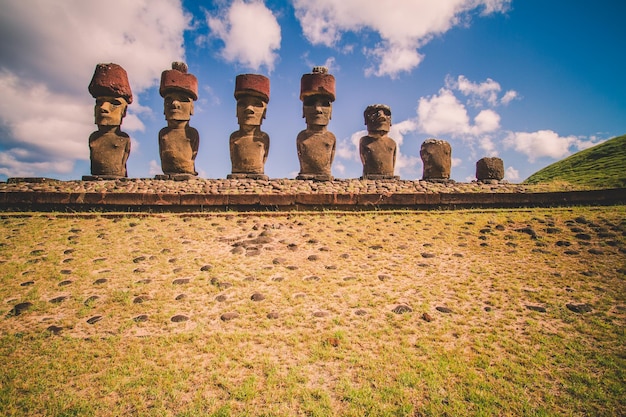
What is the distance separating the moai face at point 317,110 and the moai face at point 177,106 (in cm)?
334

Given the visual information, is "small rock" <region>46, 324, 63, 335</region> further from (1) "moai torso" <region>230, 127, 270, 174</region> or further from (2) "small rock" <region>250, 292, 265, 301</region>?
(1) "moai torso" <region>230, 127, 270, 174</region>

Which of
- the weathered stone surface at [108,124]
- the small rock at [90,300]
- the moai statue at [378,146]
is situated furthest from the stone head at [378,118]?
the small rock at [90,300]

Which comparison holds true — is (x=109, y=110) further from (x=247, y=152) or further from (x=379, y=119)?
(x=379, y=119)

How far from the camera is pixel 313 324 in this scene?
2.65 meters

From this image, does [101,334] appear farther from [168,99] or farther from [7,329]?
[168,99]

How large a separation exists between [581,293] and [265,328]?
3111 mm

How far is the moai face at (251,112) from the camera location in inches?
357

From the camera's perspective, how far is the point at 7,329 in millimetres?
2611

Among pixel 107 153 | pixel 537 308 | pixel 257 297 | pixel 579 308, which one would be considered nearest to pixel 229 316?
pixel 257 297

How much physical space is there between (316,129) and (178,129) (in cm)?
398

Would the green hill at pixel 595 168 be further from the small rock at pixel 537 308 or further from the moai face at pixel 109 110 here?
the moai face at pixel 109 110

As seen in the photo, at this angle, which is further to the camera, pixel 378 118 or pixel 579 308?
pixel 378 118

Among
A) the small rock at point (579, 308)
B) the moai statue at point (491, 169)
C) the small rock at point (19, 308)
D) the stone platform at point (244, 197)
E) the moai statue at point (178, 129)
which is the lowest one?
the small rock at point (579, 308)

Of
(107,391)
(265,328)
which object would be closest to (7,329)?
(107,391)
